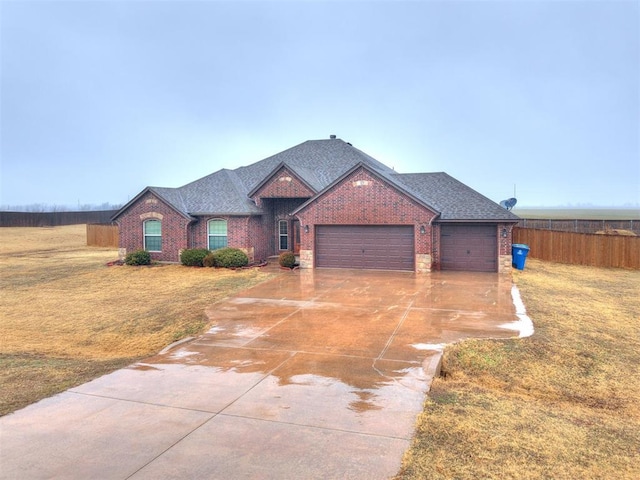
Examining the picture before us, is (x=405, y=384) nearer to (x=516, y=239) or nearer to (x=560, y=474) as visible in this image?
(x=560, y=474)

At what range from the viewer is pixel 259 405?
6.77 m

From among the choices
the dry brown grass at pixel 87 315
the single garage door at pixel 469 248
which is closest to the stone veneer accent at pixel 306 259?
the dry brown grass at pixel 87 315

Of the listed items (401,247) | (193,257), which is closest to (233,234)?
(193,257)

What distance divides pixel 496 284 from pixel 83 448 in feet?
51.6

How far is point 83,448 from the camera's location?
18.2 feet

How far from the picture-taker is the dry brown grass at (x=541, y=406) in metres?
5.20

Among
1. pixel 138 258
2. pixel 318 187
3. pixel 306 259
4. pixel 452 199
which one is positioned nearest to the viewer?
pixel 306 259

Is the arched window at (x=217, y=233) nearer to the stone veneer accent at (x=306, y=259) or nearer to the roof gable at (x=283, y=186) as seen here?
the roof gable at (x=283, y=186)

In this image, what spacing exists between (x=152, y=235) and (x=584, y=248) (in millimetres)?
24092

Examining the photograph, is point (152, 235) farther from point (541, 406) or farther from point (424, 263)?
point (541, 406)

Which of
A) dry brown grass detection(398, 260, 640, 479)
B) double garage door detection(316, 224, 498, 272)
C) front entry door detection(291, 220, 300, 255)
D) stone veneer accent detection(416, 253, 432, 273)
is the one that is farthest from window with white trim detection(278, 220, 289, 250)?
dry brown grass detection(398, 260, 640, 479)

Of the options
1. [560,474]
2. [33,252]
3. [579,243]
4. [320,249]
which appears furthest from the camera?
[33,252]

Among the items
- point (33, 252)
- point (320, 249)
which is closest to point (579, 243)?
point (320, 249)

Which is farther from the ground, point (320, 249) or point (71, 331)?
point (320, 249)
